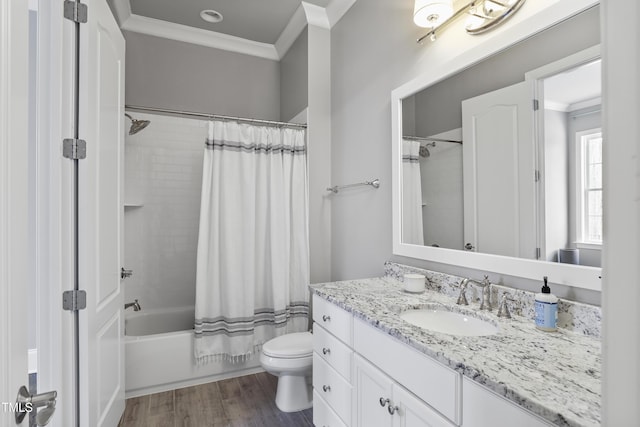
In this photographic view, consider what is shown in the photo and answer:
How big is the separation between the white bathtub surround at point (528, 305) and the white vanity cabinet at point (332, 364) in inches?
20.3

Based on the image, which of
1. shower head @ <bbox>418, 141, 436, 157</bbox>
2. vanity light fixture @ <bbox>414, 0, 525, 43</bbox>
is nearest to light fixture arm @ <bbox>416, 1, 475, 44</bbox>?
vanity light fixture @ <bbox>414, 0, 525, 43</bbox>

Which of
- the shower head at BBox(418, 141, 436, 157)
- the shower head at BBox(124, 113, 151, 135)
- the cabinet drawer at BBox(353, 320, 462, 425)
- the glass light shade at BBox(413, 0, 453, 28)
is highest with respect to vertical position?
the glass light shade at BBox(413, 0, 453, 28)

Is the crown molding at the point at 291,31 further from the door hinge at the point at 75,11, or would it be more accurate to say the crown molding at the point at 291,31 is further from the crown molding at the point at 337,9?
the door hinge at the point at 75,11

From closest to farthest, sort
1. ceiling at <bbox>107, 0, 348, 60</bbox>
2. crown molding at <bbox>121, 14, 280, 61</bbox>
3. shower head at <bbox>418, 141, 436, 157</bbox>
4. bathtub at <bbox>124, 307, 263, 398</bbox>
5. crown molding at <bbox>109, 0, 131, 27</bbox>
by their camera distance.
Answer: shower head at <bbox>418, 141, 436, 157</bbox> < bathtub at <bbox>124, 307, 263, 398</bbox> < crown molding at <bbox>109, 0, 131, 27</bbox> < ceiling at <bbox>107, 0, 348, 60</bbox> < crown molding at <bbox>121, 14, 280, 61</bbox>

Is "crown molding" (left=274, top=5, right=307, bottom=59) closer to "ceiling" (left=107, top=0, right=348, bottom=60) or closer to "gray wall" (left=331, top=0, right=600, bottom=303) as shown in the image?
"ceiling" (left=107, top=0, right=348, bottom=60)

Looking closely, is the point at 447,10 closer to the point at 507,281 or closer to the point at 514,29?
the point at 514,29

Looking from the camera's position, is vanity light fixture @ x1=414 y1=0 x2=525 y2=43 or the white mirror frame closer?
the white mirror frame

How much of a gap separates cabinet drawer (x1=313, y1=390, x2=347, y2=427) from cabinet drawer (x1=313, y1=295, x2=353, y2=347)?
38 cm

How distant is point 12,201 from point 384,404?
120 centimetres

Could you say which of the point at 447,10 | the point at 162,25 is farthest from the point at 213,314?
the point at 162,25

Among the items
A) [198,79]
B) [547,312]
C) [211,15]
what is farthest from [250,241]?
[211,15]

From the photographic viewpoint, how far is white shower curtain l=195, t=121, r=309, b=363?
237 centimetres

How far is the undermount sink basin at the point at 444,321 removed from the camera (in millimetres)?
1295

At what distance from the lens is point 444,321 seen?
139cm
